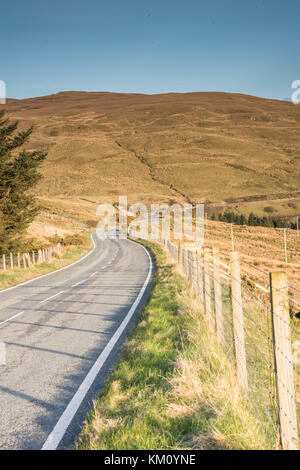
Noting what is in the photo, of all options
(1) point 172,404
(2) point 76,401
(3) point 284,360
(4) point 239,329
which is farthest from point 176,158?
(3) point 284,360

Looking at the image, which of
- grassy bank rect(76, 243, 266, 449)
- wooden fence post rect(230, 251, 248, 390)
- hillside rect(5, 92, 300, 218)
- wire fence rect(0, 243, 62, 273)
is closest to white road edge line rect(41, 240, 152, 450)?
grassy bank rect(76, 243, 266, 449)

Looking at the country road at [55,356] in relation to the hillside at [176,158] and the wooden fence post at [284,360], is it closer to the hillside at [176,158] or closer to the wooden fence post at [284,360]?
the wooden fence post at [284,360]

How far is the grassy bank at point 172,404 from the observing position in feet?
10.7

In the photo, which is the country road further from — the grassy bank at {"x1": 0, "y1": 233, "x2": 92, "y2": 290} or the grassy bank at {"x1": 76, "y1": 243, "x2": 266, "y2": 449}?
the grassy bank at {"x1": 0, "y1": 233, "x2": 92, "y2": 290}

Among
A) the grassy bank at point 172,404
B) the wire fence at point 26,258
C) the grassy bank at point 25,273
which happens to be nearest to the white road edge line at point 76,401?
the grassy bank at point 172,404

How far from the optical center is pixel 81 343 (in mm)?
7332

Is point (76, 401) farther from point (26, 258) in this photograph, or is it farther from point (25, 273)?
point (26, 258)

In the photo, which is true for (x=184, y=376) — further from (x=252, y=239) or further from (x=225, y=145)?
(x=225, y=145)

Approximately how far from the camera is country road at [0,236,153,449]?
13.4ft

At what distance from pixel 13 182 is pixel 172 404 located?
79.6 feet

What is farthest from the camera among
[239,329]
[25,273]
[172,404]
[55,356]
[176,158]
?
[176,158]

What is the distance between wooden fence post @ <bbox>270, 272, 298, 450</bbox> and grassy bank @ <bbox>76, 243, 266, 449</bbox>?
0.28 m

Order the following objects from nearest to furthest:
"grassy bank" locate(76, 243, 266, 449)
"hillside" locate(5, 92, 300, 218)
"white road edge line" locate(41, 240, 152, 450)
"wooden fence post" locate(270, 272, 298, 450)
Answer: "wooden fence post" locate(270, 272, 298, 450)
"grassy bank" locate(76, 243, 266, 449)
"white road edge line" locate(41, 240, 152, 450)
"hillside" locate(5, 92, 300, 218)

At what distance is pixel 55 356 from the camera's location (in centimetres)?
649
